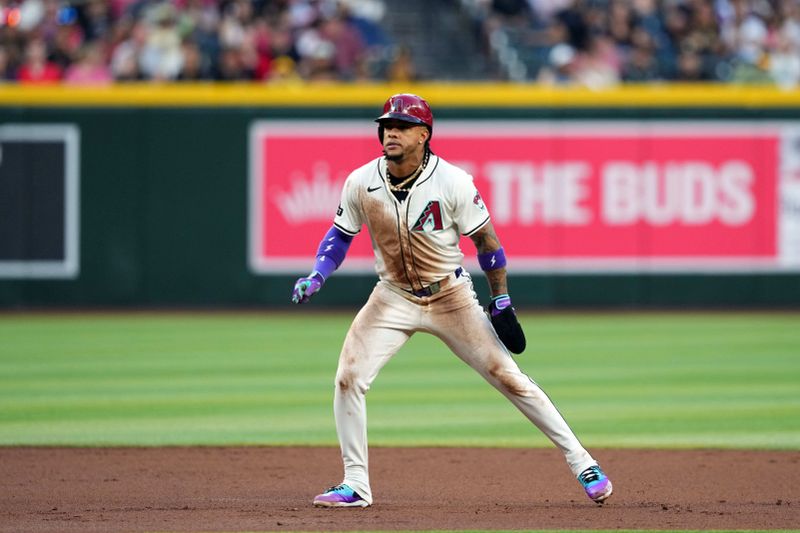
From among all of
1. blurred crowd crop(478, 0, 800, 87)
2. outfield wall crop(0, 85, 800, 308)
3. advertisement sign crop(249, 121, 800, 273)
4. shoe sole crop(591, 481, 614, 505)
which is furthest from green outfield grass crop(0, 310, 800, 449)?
blurred crowd crop(478, 0, 800, 87)

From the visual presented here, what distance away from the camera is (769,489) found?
7387 millimetres

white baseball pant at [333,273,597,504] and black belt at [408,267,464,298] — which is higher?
black belt at [408,267,464,298]

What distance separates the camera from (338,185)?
18.1m

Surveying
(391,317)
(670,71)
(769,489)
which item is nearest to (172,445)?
→ (391,317)

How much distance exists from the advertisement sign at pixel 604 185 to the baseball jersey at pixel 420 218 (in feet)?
37.1

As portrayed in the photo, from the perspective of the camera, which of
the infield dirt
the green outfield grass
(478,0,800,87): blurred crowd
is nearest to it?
the infield dirt

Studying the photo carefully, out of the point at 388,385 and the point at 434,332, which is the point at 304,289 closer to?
the point at 434,332

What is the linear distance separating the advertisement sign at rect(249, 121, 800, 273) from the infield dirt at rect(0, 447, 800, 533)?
31.2 ft

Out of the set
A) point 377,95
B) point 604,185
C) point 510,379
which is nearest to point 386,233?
point 510,379

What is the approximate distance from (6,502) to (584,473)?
294cm

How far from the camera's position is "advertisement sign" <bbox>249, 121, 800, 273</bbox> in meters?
18.1

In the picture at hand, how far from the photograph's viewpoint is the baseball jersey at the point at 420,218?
670 centimetres

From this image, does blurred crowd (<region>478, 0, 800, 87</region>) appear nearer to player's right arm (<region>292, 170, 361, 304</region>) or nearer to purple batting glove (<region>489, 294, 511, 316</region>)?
player's right arm (<region>292, 170, 361, 304</region>)

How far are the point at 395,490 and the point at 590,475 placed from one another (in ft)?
4.07
